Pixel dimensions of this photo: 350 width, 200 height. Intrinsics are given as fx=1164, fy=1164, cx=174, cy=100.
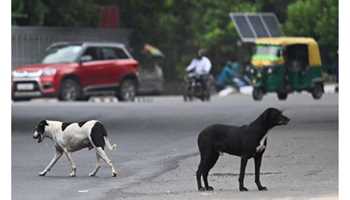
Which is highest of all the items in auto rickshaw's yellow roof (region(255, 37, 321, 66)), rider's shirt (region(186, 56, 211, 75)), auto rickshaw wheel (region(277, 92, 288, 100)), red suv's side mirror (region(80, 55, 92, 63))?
auto rickshaw's yellow roof (region(255, 37, 321, 66))

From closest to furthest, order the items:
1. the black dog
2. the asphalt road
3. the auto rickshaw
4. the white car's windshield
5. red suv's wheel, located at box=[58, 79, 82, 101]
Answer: the black dog < the asphalt road < red suv's wheel, located at box=[58, 79, 82, 101] < the white car's windshield < the auto rickshaw

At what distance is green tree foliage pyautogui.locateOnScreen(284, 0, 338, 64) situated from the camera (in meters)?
22.5

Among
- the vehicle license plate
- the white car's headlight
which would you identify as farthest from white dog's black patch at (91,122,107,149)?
the vehicle license plate

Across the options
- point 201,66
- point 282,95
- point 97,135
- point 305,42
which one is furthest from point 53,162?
point 282,95

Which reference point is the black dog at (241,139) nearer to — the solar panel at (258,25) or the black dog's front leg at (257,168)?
the black dog's front leg at (257,168)

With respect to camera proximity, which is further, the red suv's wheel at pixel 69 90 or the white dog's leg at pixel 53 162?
the red suv's wheel at pixel 69 90

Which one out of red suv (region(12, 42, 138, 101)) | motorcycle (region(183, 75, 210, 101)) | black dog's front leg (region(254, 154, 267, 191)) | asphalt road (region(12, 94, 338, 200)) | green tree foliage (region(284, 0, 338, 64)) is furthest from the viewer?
motorcycle (region(183, 75, 210, 101))

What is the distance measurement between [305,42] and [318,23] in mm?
4995

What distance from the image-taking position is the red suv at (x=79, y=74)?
33.3 m

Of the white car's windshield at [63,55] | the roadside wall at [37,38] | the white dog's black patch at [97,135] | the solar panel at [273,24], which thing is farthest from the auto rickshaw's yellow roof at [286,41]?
the white dog's black patch at [97,135]

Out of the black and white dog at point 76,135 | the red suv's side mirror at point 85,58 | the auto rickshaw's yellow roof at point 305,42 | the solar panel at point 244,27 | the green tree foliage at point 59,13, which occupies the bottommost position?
the black and white dog at point 76,135

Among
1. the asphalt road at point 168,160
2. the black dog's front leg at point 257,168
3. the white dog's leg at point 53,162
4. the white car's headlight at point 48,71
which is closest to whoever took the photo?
the black dog's front leg at point 257,168

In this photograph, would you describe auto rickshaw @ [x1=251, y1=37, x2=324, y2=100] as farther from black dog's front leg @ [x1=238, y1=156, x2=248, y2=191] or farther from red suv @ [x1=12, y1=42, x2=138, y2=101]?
black dog's front leg @ [x1=238, y1=156, x2=248, y2=191]
